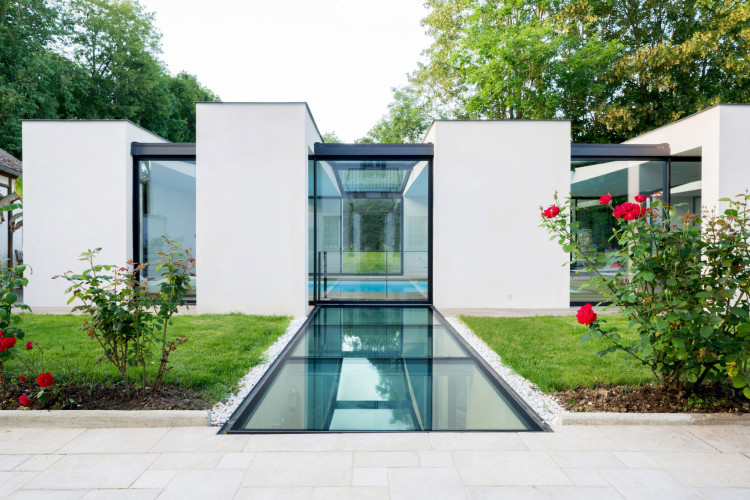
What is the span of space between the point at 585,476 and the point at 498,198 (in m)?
6.97

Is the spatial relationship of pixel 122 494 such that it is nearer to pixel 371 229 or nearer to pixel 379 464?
pixel 379 464

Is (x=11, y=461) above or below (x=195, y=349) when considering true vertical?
below

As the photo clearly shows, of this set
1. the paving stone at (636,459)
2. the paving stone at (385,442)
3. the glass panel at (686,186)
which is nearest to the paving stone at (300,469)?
the paving stone at (385,442)

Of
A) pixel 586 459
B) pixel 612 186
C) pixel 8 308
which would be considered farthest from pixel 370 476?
pixel 612 186

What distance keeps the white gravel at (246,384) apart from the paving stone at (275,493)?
113cm

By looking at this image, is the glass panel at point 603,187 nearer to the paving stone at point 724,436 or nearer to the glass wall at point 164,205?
the paving stone at point 724,436

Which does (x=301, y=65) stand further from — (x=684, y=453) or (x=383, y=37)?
(x=684, y=453)

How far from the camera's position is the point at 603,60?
Answer: 18328mm

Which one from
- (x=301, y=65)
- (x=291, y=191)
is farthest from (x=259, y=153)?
(x=301, y=65)

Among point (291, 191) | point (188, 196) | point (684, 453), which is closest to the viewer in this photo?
point (684, 453)

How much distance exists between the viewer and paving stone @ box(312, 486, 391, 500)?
8.32 ft

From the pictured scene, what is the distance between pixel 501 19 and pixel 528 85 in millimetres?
2955

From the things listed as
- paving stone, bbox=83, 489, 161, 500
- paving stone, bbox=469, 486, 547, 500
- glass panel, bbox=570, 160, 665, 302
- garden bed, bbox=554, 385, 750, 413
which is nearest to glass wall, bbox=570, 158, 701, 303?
glass panel, bbox=570, 160, 665, 302

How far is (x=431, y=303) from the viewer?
31.7 ft
